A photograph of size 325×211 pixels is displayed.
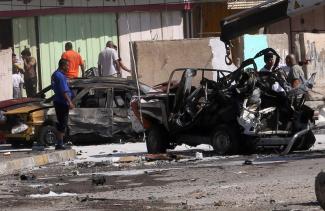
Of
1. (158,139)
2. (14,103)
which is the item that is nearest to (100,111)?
(14,103)

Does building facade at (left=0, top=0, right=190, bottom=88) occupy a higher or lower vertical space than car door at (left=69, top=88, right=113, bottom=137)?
higher

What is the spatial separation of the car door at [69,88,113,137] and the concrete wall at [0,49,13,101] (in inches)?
177

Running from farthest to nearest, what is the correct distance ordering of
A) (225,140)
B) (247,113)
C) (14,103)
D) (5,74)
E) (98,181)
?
(5,74), (14,103), (225,140), (247,113), (98,181)

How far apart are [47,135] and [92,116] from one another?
1.04m

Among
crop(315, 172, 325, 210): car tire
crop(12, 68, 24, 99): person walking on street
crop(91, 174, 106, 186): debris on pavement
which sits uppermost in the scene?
crop(12, 68, 24, 99): person walking on street

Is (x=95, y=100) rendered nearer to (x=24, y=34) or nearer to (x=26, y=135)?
(x=26, y=135)

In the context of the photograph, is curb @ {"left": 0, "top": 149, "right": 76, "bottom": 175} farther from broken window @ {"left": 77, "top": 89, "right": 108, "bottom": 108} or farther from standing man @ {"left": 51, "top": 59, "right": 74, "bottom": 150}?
broken window @ {"left": 77, "top": 89, "right": 108, "bottom": 108}

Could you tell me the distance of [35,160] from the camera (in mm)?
18703

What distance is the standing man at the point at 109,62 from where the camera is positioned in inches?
1096

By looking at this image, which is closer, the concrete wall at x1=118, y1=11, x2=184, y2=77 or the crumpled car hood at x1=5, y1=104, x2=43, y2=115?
the crumpled car hood at x1=5, y1=104, x2=43, y2=115

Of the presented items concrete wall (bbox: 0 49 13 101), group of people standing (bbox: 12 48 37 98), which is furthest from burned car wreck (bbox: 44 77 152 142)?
group of people standing (bbox: 12 48 37 98)

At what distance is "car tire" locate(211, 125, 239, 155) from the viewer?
1805 cm

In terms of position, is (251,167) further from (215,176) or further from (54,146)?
(54,146)

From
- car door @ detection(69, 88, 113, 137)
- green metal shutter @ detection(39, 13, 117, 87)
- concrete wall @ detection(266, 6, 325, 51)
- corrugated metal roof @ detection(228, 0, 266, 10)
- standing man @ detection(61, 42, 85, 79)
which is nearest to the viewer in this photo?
car door @ detection(69, 88, 113, 137)
